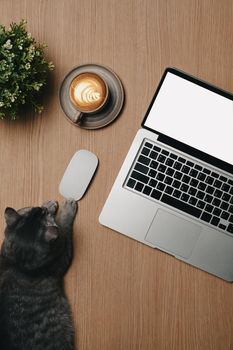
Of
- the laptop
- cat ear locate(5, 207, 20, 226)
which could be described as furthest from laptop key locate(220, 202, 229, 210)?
cat ear locate(5, 207, 20, 226)

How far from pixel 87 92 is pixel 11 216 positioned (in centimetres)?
31

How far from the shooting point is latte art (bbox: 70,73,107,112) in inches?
35.0

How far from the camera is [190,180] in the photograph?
91 cm

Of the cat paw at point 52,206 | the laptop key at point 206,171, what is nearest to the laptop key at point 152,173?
the laptop key at point 206,171

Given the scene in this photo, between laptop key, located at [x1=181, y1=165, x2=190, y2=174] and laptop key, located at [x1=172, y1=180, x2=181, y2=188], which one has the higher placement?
laptop key, located at [x1=181, y1=165, x2=190, y2=174]

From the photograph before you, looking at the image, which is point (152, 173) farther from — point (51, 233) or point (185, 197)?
point (51, 233)

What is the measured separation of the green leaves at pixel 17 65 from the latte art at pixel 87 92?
78 millimetres

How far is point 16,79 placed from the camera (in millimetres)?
820

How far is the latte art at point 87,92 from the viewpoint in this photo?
0.89 metres

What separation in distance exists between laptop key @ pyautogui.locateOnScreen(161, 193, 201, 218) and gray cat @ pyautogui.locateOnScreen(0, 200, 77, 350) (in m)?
0.20

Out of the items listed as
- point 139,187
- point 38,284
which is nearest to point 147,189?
point 139,187

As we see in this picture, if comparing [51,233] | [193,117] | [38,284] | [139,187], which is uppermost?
[193,117]

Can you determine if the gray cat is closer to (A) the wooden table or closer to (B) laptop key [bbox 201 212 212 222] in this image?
(A) the wooden table

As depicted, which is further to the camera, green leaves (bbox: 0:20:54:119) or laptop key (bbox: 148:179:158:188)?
laptop key (bbox: 148:179:158:188)
